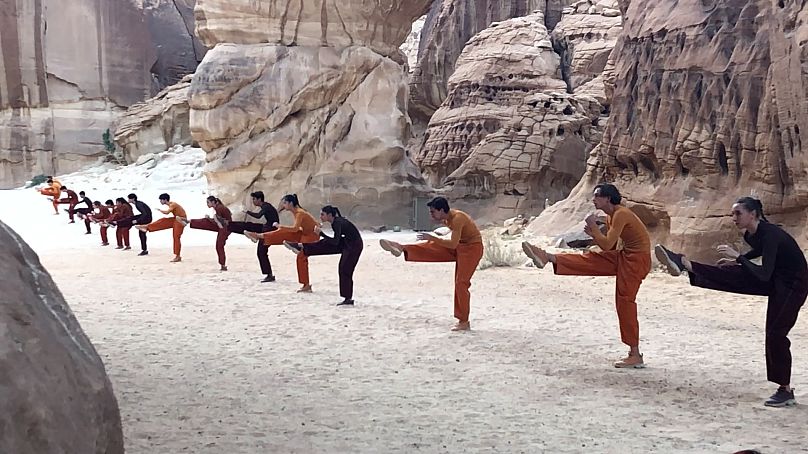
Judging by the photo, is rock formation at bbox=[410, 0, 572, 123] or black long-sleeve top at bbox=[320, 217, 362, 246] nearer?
black long-sleeve top at bbox=[320, 217, 362, 246]

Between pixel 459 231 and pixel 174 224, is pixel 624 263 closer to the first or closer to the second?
pixel 459 231

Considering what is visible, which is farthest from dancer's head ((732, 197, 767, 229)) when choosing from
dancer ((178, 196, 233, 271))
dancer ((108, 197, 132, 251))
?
dancer ((108, 197, 132, 251))

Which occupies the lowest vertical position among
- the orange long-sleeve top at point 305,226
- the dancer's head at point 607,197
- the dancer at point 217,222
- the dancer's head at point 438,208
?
the dancer at point 217,222

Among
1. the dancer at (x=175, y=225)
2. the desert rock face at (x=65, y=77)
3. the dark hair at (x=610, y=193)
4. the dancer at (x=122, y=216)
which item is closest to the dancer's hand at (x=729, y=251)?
the dark hair at (x=610, y=193)

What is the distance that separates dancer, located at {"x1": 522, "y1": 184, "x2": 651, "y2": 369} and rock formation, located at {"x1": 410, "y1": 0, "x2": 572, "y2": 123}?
987 inches

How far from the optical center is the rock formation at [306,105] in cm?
1802

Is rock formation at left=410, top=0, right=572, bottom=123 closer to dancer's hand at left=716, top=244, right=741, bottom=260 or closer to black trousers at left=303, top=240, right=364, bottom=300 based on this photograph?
black trousers at left=303, top=240, right=364, bottom=300

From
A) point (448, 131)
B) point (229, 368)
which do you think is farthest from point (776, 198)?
point (448, 131)

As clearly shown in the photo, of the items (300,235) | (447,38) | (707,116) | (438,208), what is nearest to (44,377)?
(438,208)

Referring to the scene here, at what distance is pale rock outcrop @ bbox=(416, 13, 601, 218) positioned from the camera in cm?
2077

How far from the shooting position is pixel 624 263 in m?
5.75

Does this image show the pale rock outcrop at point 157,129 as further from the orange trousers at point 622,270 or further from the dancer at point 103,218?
the orange trousers at point 622,270

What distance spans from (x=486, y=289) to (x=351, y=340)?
365 cm

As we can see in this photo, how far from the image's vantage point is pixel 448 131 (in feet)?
78.0
